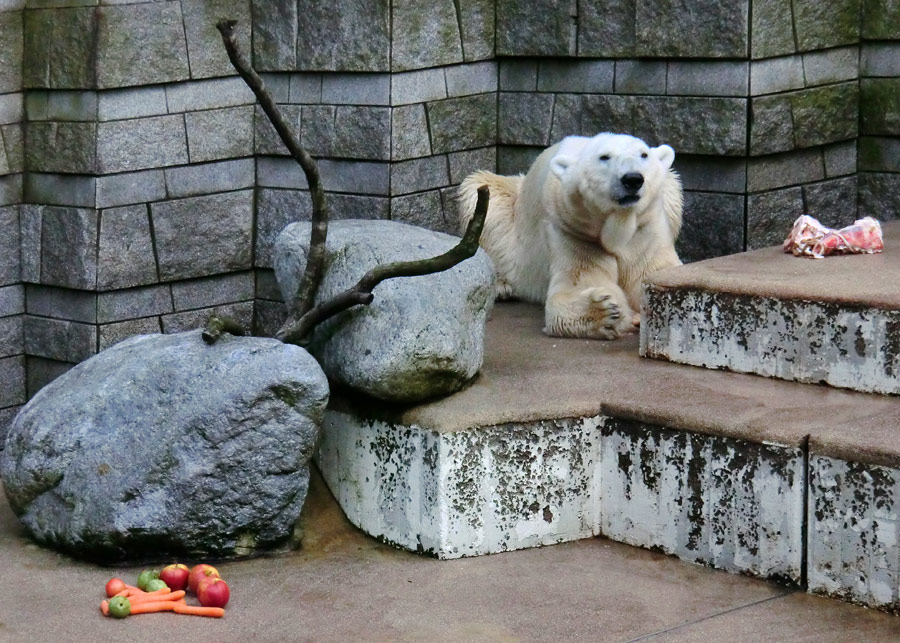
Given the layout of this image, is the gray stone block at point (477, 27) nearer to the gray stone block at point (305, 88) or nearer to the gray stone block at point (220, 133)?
the gray stone block at point (305, 88)

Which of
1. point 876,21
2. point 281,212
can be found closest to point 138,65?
point 281,212

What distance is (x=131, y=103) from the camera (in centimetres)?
519

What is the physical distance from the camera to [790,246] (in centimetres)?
487

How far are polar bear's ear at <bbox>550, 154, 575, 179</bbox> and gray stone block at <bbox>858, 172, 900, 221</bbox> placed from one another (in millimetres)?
1540

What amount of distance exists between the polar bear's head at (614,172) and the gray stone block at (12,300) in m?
2.15

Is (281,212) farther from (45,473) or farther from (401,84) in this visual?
(45,473)

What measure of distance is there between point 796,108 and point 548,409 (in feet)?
6.69

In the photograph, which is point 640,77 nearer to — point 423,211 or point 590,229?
point 590,229

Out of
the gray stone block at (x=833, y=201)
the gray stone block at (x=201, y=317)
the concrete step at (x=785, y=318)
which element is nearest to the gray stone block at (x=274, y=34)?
the gray stone block at (x=201, y=317)

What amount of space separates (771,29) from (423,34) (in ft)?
4.39

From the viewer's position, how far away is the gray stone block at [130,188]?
17.0 ft

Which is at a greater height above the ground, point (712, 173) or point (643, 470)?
point (712, 173)

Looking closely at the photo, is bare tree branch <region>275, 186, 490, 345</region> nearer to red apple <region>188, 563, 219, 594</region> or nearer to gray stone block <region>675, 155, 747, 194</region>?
red apple <region>188, 563, 219, 594</region>

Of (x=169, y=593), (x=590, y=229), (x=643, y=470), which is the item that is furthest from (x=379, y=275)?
(x=590, y=229)
